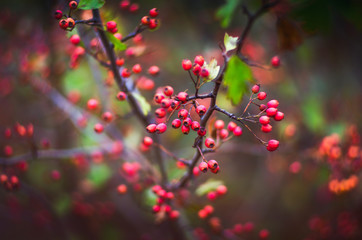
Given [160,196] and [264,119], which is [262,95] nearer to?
[264,119]

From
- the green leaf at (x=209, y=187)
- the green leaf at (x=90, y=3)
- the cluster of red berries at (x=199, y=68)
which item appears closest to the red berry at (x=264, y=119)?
the cluster of red berries at (x=199, y=68)

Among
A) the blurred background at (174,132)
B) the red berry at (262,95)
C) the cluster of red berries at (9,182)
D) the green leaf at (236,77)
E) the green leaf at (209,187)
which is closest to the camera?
the green leaf at (236,77)

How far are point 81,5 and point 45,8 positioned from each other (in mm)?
1763

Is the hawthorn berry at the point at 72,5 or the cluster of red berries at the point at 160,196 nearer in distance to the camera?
the hawthorn berry at the point at 72,5

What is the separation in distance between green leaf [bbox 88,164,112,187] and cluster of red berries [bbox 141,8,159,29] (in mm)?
1719

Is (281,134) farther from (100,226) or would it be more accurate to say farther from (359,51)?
(100,226)

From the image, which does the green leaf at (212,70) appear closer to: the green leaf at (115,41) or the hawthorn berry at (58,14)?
the green leaf at (115,41)

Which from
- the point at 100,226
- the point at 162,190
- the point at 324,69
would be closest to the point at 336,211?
the point at 324,69

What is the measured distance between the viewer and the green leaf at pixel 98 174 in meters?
2.41

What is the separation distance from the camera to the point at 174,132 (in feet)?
7.76

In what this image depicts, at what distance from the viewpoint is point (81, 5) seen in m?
0.96

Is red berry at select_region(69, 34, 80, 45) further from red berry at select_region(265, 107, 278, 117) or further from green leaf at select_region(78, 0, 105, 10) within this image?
red berry at select_region(265, 107, 278, 117)

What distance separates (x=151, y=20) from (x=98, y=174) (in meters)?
1.76

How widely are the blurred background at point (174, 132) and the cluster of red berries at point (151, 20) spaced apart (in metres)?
0.30
